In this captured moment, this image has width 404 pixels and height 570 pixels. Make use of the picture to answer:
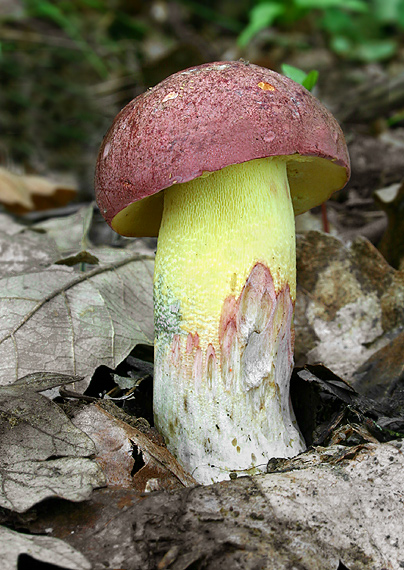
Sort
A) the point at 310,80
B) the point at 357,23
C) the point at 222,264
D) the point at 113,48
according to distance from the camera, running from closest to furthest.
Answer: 1. the point at 222,264
2. the point at 310,80
3. the point at 357,23
4. the point at 113,48

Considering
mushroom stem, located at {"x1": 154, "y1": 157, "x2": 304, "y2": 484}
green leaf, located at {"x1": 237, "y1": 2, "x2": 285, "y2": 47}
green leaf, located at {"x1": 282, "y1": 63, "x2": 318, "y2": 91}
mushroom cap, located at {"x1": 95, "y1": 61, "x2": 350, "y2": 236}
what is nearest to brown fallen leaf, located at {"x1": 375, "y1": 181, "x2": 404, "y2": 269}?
green leaf, located at {"x1": 282, "y1": 63, "x2": 318, "y2": 91}

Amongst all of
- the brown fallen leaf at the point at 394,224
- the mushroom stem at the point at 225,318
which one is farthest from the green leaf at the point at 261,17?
the mushroom stem at the point at 225,318

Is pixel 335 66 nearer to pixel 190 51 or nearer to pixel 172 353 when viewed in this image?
pixel 190 51

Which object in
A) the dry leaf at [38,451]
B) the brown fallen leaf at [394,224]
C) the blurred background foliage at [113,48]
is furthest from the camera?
the blurred background foliage at [113,48]

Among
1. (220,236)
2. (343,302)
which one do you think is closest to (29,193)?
(343,302)

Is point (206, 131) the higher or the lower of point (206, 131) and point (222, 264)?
the higher

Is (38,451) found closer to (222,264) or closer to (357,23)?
(222,264)

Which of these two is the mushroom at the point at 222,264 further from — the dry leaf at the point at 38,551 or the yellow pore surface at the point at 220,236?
the dry leaf at the point at 38,551
